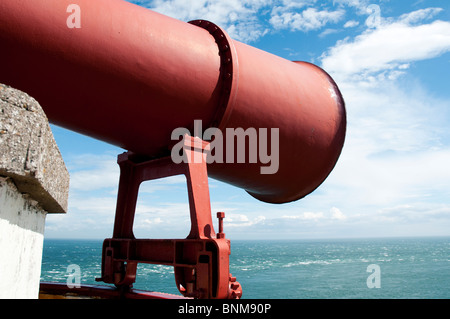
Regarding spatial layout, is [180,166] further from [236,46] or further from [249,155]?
[236,46]

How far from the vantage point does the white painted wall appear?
1590 mm

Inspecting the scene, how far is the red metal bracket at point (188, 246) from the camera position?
158 inches

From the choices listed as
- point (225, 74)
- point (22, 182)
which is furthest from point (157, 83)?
point (22, 182)

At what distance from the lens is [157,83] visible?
4043 millimetres

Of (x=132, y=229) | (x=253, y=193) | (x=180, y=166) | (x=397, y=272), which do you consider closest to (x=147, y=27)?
(x=180, y=166)

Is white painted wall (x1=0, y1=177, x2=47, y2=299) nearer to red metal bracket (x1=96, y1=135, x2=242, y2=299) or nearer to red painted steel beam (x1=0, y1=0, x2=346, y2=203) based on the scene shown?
red painted steel beam (x1=0, y1=0, x2=346, y2=203)

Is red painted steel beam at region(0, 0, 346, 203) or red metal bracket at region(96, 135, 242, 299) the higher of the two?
red painted steel beam at region(0, 0, 346, 203)

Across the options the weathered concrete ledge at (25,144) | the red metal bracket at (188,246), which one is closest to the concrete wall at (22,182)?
the weathered concrete ledge at (25,144)

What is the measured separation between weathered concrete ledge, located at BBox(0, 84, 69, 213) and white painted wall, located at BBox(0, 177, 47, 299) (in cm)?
7

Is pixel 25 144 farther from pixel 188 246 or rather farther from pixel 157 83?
pixel 188 246

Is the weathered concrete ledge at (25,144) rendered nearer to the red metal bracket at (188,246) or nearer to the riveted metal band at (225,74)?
the red metal bracket at (188,246)

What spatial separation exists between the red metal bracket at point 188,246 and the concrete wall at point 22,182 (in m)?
2.21

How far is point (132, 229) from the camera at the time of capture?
550cm

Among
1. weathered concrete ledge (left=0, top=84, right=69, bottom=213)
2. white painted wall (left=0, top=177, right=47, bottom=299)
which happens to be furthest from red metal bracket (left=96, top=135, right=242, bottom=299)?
weathered concrete ledge (left=0, top=84, right=69, bottom=213)
